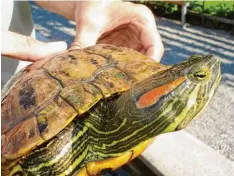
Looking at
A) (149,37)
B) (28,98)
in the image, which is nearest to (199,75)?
(28,98)

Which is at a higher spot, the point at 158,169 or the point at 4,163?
the point at 4,163

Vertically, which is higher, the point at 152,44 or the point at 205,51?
the point at 152,44

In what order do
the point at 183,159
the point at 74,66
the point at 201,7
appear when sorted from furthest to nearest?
the point at 201,7
the point at 183,159
the point at 74,66

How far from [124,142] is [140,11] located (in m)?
0.73

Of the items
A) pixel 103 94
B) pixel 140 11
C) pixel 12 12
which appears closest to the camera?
pixel 103 94

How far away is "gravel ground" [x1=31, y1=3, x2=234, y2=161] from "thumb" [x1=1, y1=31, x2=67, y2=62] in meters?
1.66

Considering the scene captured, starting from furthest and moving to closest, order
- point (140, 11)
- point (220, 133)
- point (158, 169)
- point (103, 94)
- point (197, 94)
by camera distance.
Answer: point (220, 133) → point (140, 11) → point (158, 169) → point (103, 94) → point (197, 94)

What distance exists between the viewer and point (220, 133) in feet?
10.00

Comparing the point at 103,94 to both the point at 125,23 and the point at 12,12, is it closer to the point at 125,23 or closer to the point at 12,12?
the point at 125,23

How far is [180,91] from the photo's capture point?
1116 millimetres

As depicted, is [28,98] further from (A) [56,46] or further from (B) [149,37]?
(B) [149,37]

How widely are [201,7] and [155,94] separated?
449 cm

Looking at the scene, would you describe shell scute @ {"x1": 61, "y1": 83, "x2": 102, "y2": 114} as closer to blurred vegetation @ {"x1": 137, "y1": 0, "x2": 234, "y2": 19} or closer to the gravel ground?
the gravel ground

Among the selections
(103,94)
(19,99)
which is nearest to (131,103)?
(103,94)
